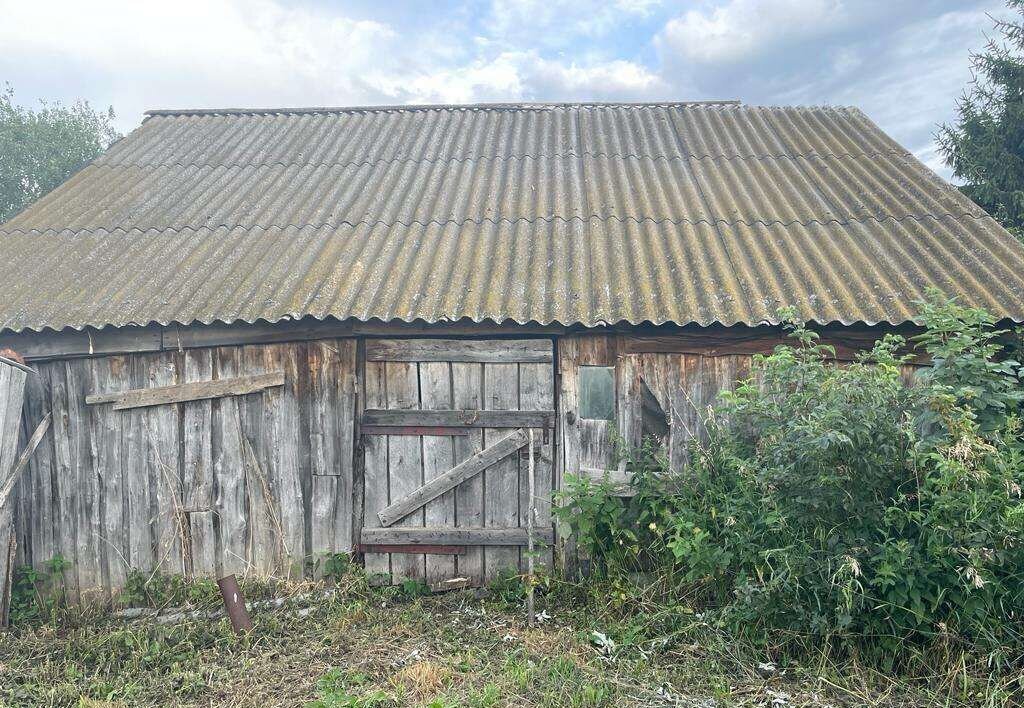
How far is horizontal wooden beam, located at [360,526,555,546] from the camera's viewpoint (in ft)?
15.2

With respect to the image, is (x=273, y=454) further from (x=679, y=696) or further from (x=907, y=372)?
(x=907, y=372)

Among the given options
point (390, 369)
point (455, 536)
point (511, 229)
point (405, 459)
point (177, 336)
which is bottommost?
point (455, 536)

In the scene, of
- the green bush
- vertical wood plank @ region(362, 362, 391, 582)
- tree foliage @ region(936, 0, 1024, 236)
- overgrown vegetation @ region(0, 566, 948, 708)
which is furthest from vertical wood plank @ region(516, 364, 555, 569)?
tree foliage @ region(936, 0, 1024, 236)

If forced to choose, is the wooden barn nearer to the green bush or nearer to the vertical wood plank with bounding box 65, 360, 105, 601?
the vertical wood plank with bounding box 65, 360, 105, 601

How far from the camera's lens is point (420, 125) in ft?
27.8

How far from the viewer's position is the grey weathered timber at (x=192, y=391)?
4.73 m

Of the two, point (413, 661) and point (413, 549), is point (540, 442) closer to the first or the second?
point (413, 549)

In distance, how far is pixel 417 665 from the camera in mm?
3613

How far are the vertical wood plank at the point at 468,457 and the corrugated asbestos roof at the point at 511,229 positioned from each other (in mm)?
563

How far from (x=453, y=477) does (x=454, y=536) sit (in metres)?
0.49

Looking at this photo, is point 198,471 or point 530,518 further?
point 198,471

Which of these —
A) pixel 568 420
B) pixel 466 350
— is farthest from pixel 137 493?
pixel 568 420

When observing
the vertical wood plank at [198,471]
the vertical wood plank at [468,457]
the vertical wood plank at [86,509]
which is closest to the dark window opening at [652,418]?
the vertical wood plank at [468,457]

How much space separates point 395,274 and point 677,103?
6341 millimetres
